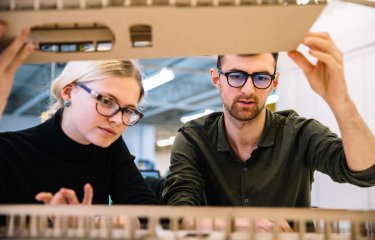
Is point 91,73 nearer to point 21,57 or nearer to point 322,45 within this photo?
point 21,57

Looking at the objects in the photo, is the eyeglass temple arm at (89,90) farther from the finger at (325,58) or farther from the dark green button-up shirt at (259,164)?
the finger at (325,58)

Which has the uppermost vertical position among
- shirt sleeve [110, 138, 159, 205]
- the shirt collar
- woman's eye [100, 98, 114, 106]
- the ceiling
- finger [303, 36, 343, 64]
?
the ceiling

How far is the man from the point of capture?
1150 mm

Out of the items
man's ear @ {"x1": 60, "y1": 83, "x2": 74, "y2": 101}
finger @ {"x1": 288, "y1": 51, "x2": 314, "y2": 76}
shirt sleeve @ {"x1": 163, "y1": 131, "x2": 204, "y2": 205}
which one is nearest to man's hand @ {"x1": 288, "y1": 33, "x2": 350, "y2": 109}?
finger @ {"x1": 288, "y1": 51, "x2": 314, "y2": 76}

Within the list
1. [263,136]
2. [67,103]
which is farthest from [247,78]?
[67,103]

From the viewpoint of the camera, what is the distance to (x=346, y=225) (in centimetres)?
56

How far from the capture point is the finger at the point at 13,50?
58cm

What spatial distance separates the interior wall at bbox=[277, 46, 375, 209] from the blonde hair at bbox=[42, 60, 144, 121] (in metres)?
1.19

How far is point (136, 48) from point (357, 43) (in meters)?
1.69

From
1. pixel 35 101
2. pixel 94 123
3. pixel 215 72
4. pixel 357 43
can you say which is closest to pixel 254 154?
pixel 215 72

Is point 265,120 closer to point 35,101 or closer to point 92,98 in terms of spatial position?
point 92,98

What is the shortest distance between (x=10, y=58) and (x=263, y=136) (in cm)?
88

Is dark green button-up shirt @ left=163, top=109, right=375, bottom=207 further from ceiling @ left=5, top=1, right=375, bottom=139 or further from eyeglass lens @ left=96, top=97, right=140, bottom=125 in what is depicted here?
ceiling @ left=5, top=1, right=375, bottom=139

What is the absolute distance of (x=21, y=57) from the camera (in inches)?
24.3
